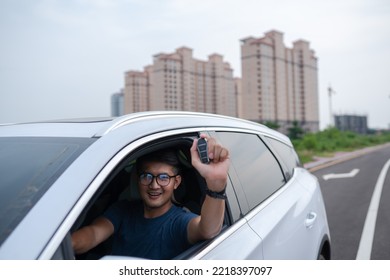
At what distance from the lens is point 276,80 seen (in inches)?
2938

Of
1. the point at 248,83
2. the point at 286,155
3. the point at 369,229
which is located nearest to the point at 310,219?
the point at 286,155

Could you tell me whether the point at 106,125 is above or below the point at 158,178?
above

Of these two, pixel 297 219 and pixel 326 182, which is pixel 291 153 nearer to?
pixel 297 219

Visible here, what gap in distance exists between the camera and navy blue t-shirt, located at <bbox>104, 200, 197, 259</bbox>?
1542 mm

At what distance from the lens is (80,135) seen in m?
1.34

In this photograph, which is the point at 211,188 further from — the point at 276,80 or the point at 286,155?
the point at 276,80

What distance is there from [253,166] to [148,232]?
2.60 ft

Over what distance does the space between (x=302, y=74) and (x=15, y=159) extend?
275 feet

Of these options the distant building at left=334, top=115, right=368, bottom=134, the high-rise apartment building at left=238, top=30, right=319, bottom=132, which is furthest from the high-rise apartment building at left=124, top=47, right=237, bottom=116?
the distant building at left=334, top=115, right=368, bottom=134

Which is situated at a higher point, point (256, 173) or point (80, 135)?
point (80, 135)

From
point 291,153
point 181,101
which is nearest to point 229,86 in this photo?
point 181,101

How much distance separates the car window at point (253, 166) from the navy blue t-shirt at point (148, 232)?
1.35 ft

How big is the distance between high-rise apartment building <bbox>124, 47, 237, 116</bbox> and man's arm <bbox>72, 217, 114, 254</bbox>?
237 ft

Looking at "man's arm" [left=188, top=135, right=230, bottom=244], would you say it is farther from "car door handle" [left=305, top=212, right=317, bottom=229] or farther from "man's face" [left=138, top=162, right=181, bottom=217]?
"car door handle" [left=305, top=212, right=317, bottom=229]
